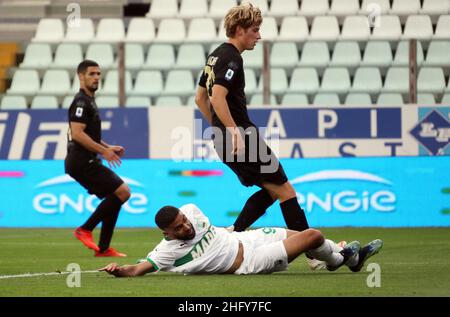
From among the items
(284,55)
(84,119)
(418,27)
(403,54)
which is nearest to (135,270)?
(84,119)

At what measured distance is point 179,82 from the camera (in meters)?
19.3

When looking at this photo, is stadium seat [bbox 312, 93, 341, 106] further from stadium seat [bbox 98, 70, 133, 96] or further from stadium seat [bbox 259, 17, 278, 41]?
stadium seat [bbox 98, 70, 133, 96]

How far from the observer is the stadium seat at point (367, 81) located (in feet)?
60.5

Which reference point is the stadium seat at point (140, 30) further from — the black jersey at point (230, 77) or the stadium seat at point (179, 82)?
the black jersey at point (230, 77)

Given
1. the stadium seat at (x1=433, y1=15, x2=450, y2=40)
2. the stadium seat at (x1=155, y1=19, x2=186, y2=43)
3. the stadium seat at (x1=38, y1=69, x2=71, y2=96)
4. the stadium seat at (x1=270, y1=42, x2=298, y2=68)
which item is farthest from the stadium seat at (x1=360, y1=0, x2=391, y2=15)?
the stadium seat at (x1=38, y1=69, x2=71, y2=96)

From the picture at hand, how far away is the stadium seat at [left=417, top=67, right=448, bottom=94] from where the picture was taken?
57.4 ft

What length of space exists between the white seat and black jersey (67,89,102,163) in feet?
30.1

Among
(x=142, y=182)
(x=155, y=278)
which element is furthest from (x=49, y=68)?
(x=155, y=278)

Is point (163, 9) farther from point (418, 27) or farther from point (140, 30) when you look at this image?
point (418, 27)

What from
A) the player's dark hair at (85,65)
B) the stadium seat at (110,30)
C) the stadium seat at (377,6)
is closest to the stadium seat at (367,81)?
the stadium seat at (377,6)

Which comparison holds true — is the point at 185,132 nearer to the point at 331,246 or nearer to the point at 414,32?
the point at 414,32

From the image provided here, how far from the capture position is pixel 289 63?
19.1 m

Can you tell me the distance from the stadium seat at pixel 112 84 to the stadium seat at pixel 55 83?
0.93 m

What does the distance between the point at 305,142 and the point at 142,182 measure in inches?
100.0
